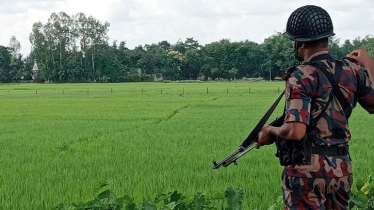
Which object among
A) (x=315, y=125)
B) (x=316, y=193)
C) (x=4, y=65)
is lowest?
(x=316, y=193)

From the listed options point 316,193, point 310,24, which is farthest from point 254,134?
point 310,24

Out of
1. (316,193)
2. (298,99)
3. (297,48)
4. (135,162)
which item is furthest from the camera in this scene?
(135,162)

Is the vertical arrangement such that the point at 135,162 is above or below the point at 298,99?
below

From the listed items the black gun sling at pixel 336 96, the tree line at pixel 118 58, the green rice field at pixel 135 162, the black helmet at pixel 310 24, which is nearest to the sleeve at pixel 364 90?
the black gun sling at pixel 336 96

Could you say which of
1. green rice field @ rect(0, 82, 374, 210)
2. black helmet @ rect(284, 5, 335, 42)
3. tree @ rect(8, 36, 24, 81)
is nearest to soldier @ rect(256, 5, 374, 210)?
black helmet @ rect(284, 5, 335, 42)

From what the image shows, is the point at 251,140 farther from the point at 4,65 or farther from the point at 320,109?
the point at 4,65

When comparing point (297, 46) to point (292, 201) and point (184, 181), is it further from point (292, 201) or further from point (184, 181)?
point (184, 181)

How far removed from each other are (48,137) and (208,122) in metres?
5.15

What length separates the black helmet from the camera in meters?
2.38

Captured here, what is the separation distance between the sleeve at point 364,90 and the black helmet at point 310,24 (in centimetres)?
28

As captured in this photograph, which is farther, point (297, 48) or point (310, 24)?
point (297, 48)

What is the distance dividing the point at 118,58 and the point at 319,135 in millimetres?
85298

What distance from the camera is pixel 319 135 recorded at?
236cm

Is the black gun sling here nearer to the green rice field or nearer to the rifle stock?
the rifle stock
